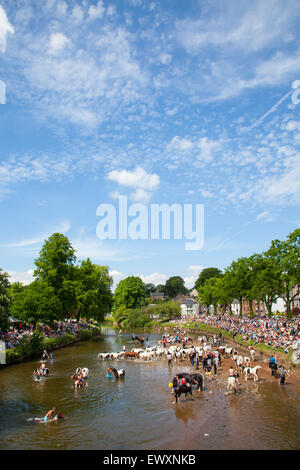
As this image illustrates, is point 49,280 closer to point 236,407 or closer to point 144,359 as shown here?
point 144,359

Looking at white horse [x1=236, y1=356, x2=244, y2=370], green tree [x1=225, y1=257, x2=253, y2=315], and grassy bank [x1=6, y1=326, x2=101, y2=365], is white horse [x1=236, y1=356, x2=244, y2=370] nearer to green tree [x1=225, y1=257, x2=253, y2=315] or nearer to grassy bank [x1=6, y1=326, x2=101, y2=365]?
grassy bank [x1=6, y1=326, x2=101, y2=365]

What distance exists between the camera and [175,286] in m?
193

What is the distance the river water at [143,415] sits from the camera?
14195 mm

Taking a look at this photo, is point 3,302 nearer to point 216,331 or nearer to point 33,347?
point 33,347

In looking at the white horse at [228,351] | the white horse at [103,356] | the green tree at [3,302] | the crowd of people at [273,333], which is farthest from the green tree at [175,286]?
the green tree at [3,302]

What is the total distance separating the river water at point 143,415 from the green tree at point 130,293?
77.8 meters

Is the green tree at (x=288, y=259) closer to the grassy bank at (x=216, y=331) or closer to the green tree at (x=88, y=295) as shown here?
the grassy bank at (x=216, y=331)

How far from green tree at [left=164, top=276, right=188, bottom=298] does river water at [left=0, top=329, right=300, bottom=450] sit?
167 m

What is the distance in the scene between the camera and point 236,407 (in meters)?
18.8

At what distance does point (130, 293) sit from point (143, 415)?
293 ft

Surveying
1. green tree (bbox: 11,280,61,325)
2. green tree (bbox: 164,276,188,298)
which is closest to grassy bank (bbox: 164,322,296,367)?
green tree (bbox: 11,280,61,325)

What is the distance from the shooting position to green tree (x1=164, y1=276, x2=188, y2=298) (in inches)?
7598
